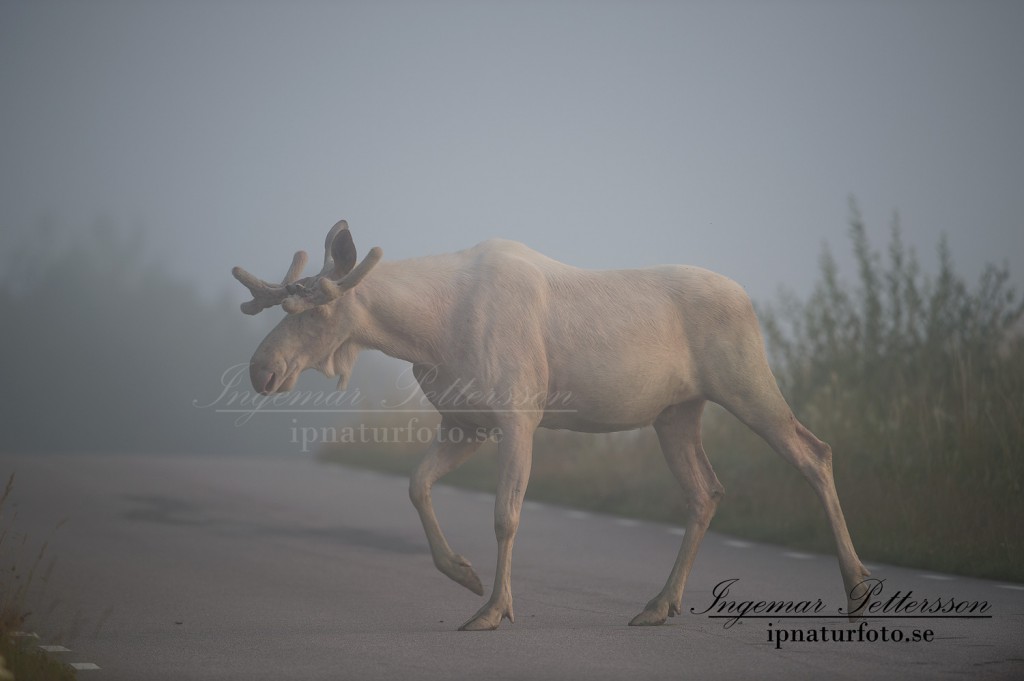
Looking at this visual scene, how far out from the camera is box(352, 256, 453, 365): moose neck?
8047 mm

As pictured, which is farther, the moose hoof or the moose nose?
the moose hoof

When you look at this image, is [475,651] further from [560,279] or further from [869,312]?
[869,312]

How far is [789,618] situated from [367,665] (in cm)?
287

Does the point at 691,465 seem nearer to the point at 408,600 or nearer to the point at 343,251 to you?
the point at 408,600

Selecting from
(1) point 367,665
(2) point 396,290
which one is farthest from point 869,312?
(1) point 367,665

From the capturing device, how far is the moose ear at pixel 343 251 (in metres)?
7.96

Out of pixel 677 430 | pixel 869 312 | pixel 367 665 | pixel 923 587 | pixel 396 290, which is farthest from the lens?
pixel 869 312

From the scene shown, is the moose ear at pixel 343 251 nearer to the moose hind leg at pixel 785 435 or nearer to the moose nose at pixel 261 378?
the moose nose at pixel 261 378

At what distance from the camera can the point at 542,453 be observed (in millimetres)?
20750

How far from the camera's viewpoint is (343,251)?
7.97m

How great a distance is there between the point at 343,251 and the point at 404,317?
0.53m

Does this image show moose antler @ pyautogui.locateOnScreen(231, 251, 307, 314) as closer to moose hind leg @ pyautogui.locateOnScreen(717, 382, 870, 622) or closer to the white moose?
the white moose

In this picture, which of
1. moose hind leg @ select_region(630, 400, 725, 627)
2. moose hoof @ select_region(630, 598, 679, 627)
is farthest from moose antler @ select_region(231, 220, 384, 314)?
moose hoof @ select_region(630, 598, 679, 627)

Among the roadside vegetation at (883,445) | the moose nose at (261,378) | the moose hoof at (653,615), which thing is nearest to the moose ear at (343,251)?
the moose nose at (261,378)
